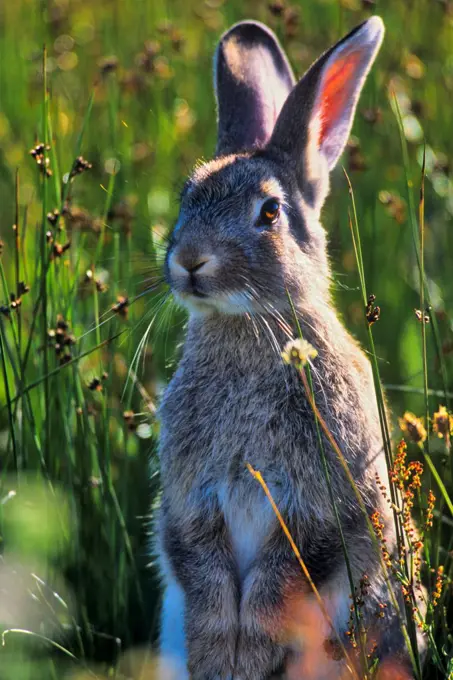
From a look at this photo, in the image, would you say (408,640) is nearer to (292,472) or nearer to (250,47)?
(292,472)

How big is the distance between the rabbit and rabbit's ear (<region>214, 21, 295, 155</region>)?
422 mm

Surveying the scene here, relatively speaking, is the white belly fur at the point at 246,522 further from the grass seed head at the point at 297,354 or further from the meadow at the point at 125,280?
the grass seed head at the point at 297,354

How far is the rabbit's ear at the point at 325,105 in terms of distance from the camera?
3715mm

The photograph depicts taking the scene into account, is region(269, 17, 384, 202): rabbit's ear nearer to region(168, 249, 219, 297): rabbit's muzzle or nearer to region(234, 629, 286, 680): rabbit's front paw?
region(168, 249, 219, 297): rabbit's muzzle

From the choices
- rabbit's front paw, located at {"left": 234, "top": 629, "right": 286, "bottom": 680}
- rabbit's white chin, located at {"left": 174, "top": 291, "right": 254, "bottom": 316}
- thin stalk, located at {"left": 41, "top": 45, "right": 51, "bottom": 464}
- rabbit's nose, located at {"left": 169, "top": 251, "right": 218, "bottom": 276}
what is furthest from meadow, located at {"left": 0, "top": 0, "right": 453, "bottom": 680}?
rabbit's front paw, located at {"left": 234, "top": 629, "right": 286, "bottom": 680}

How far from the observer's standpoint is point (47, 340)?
3.83m

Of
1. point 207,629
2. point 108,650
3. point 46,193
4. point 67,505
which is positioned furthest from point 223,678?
point 46,193

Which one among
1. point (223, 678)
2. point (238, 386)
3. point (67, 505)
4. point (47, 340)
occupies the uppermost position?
point (47, 340)

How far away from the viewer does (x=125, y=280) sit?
4.48 m

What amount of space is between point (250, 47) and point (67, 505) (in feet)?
6.35

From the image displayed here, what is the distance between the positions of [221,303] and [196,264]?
0.15 m

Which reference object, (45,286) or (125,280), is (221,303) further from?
(125,280)

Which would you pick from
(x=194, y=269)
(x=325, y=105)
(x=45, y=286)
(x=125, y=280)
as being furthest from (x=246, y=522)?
(x=325, y=105)

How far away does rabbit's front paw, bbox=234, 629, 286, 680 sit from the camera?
3500mm
